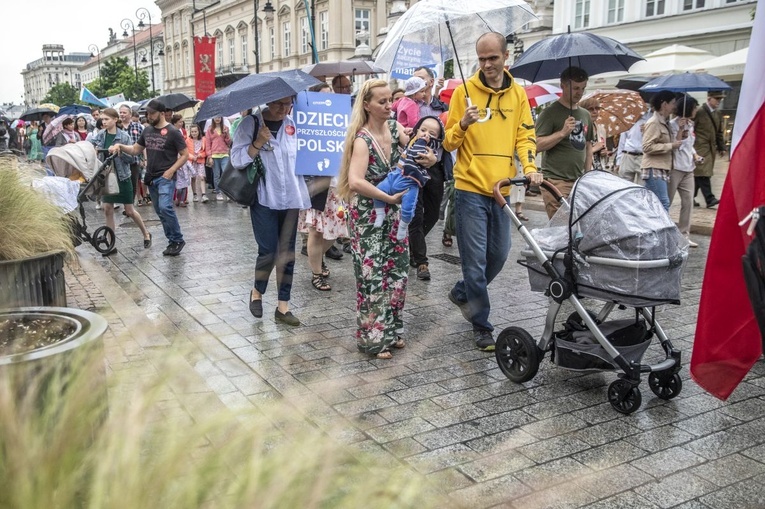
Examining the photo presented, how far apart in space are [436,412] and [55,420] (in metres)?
2.84

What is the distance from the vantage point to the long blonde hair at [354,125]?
5133mm

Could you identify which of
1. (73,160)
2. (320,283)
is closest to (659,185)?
(320,283)

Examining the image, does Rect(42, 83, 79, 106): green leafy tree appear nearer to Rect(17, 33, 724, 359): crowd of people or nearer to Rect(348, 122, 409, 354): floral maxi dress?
Rect(17, 33, 724, 359): crowd of people

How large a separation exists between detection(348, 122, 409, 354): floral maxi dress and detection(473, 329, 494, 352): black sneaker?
0.62 metres

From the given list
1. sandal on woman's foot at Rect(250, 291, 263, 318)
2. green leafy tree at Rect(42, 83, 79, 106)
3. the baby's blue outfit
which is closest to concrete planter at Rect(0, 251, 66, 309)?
sandal on woman's foot at Rect(250, 291, 263, 318)

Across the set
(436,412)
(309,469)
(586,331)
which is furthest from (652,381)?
(309,469)

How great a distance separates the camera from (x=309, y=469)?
1507 millimetres

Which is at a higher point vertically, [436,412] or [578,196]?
[578,196]

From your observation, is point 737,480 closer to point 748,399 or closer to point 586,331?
point 748,399

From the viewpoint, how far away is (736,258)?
2.78m

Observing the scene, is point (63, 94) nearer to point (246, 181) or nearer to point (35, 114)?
point (35, 114)

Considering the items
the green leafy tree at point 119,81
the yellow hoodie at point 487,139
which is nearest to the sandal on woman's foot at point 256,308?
the yellow hoodie at point 487,139

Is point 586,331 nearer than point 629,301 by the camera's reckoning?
No

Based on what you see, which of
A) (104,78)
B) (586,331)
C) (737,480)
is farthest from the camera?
(104,78)
